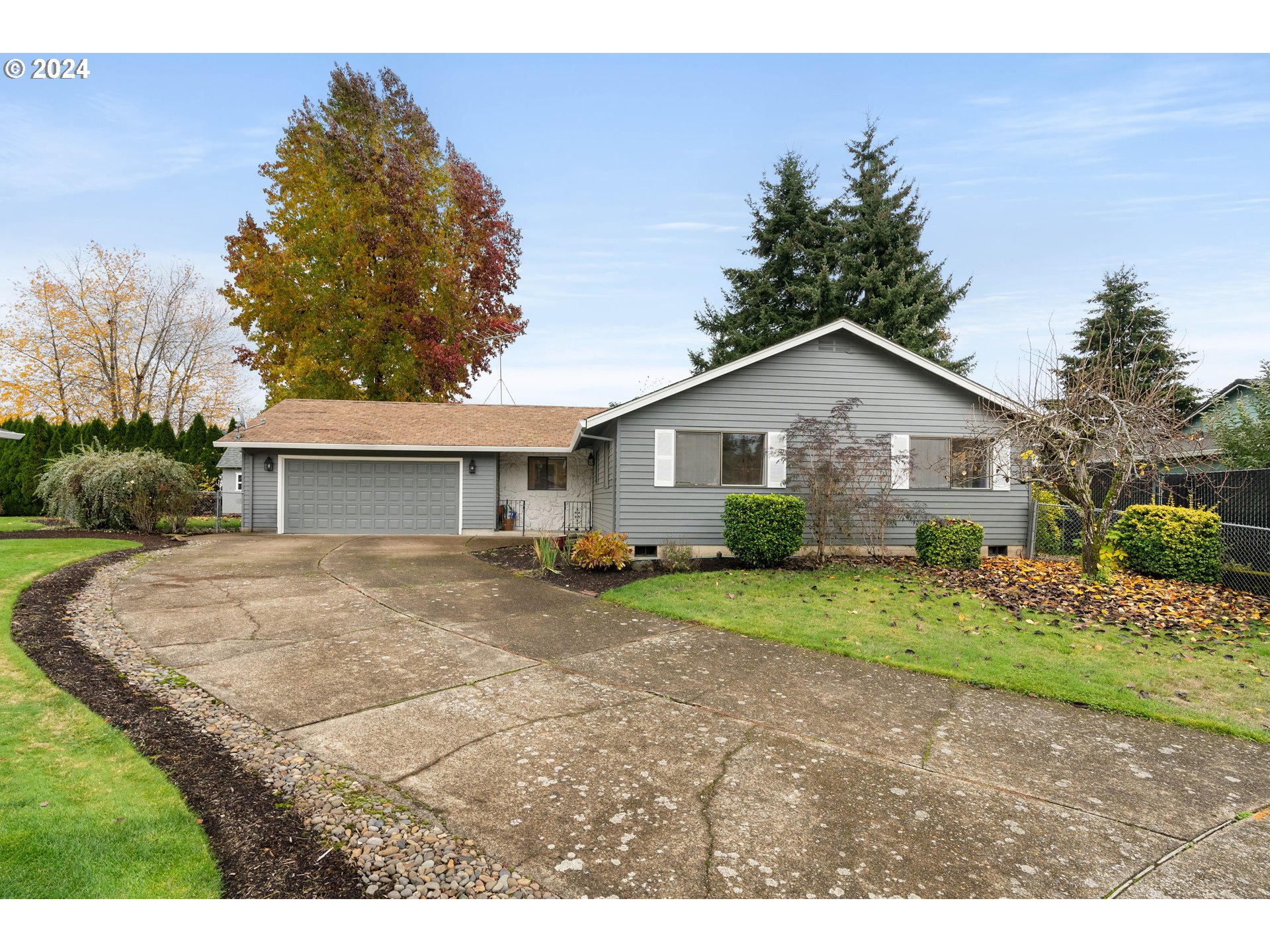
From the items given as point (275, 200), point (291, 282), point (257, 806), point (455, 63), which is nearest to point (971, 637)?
point (257, 806)

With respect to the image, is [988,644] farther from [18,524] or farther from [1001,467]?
[18,524]

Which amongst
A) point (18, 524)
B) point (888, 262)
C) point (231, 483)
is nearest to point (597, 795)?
point (18, 524)

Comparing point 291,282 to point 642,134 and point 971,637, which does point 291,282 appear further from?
point 971,637

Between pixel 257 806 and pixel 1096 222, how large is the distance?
19202mm

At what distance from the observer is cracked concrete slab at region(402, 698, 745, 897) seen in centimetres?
269

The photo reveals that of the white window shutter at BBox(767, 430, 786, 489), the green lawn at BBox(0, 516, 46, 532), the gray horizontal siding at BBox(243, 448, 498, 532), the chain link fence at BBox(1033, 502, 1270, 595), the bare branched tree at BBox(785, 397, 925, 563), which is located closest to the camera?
the chain link fence at BBox(1033, 502, 1270, 595)

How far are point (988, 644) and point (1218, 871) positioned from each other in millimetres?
3947

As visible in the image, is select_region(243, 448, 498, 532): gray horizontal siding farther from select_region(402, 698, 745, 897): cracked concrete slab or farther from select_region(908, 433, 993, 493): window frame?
select_region(402, 698, 745, 897): cracked concrete slab

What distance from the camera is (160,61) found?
6.43 metres

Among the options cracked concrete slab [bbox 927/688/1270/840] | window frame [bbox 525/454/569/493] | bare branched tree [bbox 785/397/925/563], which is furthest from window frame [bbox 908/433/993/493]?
window frame [bbox 525/454/569/493]

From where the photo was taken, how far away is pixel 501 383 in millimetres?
24359

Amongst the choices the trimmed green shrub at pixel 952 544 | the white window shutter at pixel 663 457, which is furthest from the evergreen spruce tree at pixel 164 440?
the trimmed green shrub at pixel 952 544

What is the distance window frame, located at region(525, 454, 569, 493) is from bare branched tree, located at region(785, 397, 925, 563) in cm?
744

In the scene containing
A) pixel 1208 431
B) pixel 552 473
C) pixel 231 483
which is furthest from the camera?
pixel 231 483
